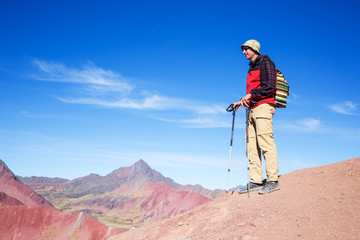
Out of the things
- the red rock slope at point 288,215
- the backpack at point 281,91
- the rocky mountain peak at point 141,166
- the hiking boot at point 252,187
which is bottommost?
the red rock slope at point 288,215

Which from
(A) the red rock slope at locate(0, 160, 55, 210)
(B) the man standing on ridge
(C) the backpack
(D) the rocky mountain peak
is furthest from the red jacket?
(D) the rocky mountain peak

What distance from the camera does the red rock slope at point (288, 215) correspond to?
390 cm

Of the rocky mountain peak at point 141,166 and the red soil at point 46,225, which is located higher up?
the rocky mountain peak at point 141,166

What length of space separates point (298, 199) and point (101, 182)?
6210 inches

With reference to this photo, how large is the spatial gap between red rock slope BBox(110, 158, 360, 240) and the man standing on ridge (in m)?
0.50

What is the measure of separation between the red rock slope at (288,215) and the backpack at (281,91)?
1.93 metres

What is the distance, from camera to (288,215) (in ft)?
14.7

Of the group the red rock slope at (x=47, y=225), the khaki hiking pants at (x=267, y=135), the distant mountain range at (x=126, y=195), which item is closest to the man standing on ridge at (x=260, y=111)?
the khaki hiking pants at (x=267, y=135)

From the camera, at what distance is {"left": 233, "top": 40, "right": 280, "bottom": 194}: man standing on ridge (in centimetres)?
577

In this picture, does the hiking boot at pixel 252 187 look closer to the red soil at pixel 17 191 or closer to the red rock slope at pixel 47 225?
the red rock slope at pixel 47 225

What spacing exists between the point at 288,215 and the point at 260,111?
230 cm

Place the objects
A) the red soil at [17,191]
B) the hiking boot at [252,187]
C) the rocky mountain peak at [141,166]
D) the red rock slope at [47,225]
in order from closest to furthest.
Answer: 1. the hiking boot at [252,187]
2. the red rock slope at [47,225]
3. the red soil at [17,191]
4. the rocky mountain peak at [141,166]

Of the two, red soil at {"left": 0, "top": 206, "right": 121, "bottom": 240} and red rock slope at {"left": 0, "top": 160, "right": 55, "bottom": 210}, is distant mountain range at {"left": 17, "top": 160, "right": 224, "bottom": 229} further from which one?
red soil at {"left": 0, "top": 206, "right": 121, "bottom": 240}

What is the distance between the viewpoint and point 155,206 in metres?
92.4
